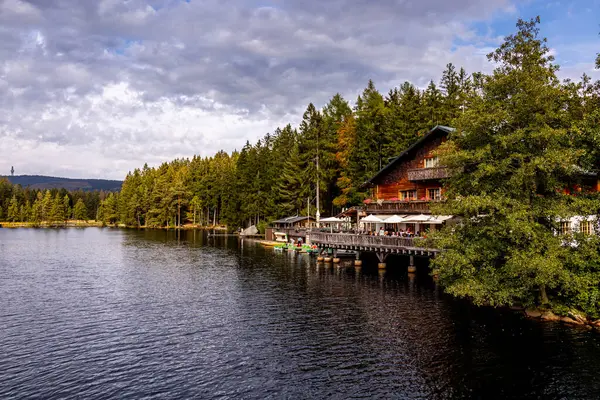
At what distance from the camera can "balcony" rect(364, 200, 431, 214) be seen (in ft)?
149

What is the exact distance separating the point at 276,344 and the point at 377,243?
75.6 feet

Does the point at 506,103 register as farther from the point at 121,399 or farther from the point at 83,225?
the point at 83,225

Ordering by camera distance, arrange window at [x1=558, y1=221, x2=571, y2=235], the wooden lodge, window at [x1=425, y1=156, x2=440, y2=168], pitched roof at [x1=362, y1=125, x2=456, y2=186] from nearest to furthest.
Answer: window at [x1=558, y1=221, x2=571, y2=235] → pitched roof at [x1=362, y1=125, x2=456, y2=186] → the wooden lodge → window at [x1=425, y1=156, x2=440, y2=168]

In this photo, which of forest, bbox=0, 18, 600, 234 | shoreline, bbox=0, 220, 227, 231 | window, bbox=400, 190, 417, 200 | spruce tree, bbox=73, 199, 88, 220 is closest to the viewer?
window, bbox=400, 190, 417, 200

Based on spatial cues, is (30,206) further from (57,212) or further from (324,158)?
(324,158)

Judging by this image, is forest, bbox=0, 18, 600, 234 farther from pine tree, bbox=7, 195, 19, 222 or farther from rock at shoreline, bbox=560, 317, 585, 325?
pine tree, bbox=7, 195, 19, 222

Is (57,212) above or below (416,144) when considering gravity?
below

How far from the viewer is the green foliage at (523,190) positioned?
23.8 metres

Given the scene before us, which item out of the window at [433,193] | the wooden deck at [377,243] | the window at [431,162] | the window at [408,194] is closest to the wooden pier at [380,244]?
the wooden deck at [377,243]

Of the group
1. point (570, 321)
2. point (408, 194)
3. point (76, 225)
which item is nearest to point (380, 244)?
point (408, 194)

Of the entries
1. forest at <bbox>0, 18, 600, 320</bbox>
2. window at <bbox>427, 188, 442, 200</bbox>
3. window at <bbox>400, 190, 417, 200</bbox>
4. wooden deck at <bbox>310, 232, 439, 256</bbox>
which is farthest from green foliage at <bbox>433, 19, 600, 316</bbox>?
window at <bbox>400, 190, 417, 200</bbox>

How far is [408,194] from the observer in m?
50.3

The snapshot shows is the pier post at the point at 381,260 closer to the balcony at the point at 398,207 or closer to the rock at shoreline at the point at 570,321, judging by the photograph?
the balcony at the point at 398,207

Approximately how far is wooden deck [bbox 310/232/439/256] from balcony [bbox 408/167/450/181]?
9055 mm
